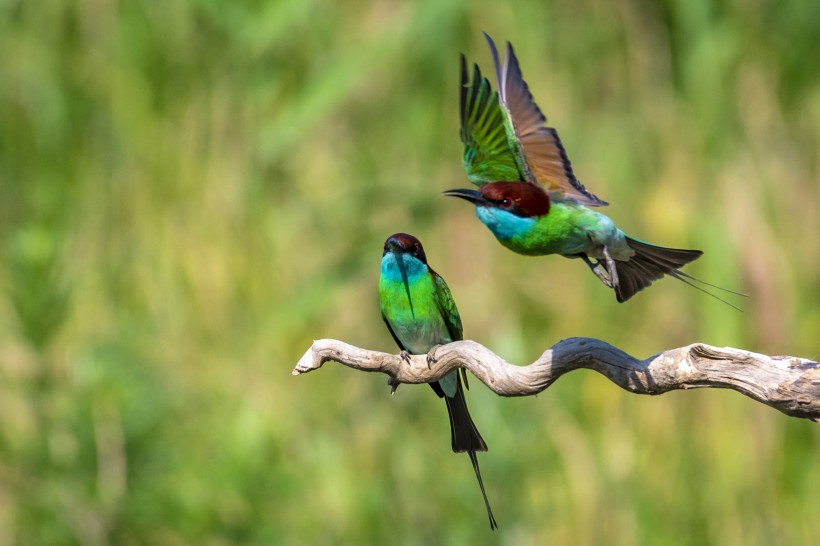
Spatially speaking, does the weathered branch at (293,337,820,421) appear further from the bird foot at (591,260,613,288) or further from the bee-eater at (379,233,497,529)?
the bee-eater at (379,233,497,529)

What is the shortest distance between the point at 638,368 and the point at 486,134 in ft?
2.51

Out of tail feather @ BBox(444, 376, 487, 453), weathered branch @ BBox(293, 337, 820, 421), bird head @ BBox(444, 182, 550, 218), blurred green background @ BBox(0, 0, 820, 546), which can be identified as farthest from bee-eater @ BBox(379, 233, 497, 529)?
blurred green background @ BBox(0, 0, 820, 546)

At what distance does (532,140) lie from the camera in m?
2.61

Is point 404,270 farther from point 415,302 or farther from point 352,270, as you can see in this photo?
point 352,270

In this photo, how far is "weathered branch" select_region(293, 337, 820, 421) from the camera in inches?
79.4

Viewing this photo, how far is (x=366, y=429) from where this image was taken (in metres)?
4.47

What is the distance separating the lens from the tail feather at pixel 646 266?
247cm

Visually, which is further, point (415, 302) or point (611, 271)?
point (415, 302)

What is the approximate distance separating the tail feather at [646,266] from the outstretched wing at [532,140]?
17 cm

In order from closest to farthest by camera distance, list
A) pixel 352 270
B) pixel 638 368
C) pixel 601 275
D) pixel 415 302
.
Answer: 1. pixel 638 368
2. pixel 601 275
3. pixel 415 302
4. pixel 352 270

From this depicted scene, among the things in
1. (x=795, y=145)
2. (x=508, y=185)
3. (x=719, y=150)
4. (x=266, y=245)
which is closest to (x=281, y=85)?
(x=266, y=245)

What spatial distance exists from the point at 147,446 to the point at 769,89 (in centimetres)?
284

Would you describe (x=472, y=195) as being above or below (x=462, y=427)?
above

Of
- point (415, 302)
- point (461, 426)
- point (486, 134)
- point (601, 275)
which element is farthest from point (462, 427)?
point (486, 134)
